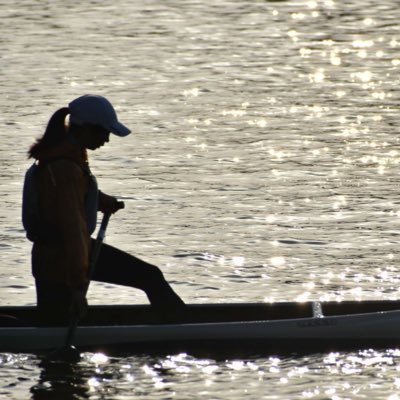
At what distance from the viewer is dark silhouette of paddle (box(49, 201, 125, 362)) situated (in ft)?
33.7

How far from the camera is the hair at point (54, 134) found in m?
9.80

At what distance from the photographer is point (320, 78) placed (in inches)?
887

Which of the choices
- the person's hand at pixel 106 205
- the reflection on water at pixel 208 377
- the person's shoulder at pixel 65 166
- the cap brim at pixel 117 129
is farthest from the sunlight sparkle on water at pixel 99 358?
the cap brim at pixel 117 129

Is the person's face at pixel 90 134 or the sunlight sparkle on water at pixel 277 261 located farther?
the sunlight sparkle on water at pixel 277 261

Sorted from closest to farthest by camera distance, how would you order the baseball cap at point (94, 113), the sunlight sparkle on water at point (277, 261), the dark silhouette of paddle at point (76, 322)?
the baseball cap at point (94, 113) → the dark silhouette of paddle at point (76, 322) → the sunlight sparkle on water at point (277, 261)

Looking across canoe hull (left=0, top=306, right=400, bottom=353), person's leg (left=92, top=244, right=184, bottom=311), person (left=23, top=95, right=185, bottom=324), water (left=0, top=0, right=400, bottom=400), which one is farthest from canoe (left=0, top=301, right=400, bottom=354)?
person (left=23, top=95, right=185, bottom=324)

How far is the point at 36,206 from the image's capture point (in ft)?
32.4

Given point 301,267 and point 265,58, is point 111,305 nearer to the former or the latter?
point 301,267

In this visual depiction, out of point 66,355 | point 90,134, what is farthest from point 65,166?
point 66,355

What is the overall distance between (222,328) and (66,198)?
157 cm

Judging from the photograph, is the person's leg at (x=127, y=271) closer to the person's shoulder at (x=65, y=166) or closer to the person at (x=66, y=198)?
the person at (x=66, y=198)

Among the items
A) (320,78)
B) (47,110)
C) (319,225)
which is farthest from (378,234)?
(320,78)

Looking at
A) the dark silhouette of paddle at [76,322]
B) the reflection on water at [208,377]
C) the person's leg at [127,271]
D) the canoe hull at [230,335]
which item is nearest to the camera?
the reflection on water at [208,377]

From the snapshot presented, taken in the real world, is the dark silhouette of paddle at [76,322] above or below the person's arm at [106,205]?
below
